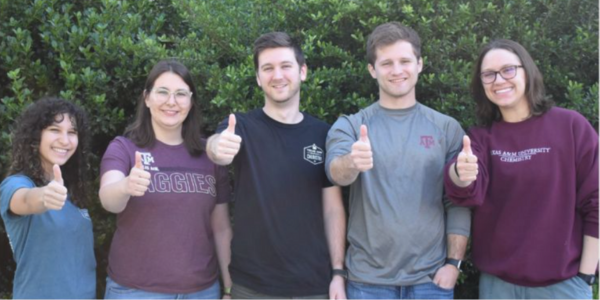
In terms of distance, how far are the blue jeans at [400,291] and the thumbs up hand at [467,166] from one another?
28.9 inches

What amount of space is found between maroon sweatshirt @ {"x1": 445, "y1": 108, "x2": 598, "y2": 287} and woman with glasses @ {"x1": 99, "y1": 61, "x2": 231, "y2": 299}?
155cm

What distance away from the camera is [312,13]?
4.61m

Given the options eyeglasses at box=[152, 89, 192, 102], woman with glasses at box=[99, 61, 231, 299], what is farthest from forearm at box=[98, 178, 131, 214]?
eyeglasses at box=[152, 89, 192, 102]

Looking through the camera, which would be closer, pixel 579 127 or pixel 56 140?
pixel 579 127

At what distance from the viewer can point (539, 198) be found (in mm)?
3465

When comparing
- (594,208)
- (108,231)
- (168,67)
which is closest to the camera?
(594,208)

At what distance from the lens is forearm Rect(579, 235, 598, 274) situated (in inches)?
136

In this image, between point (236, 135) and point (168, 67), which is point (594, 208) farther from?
point (168, 67)

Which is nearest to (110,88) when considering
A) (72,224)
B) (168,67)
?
(168,67)

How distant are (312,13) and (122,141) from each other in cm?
179

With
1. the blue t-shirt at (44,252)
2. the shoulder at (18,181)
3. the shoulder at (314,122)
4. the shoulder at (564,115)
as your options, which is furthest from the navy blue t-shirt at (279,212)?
the shoulder at (564,115)

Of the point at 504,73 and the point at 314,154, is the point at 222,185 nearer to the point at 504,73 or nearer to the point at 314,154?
the point at 314,154

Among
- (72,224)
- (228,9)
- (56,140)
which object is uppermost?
(228,9)

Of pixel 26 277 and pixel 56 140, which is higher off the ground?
pixel 56 140
